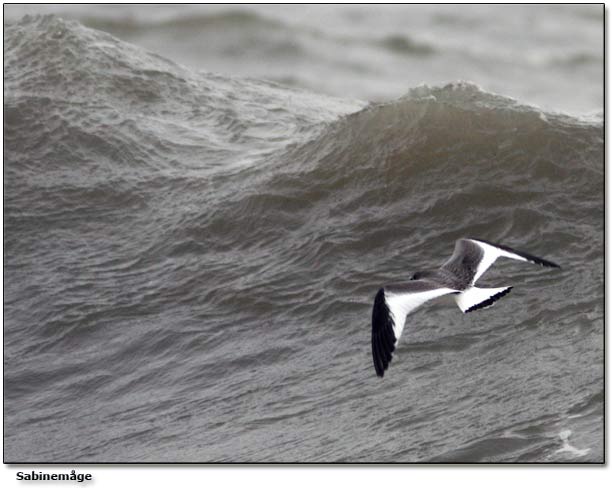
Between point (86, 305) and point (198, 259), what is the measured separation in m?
0.94

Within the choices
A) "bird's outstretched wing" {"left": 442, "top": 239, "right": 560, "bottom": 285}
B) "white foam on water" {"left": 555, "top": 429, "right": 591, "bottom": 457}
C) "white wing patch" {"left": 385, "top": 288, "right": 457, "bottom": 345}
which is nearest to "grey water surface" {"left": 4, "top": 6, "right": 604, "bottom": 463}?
"white foam on water" {"left": 555, "top": 429, "right": 591, "bottom": 457}

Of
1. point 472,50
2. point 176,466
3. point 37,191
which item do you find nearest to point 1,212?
point 37,191

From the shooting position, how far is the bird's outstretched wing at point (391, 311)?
6.38 metres

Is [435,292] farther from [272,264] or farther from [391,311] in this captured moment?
[272,264]

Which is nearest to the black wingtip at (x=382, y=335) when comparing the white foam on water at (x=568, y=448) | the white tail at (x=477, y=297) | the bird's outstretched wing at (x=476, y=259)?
the white tail at (x=477, y=297)

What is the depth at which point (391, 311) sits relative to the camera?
21.6ft

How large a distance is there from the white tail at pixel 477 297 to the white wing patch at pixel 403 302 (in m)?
0.11

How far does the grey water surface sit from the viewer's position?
705 cm

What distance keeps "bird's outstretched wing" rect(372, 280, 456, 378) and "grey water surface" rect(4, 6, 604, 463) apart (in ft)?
1.88

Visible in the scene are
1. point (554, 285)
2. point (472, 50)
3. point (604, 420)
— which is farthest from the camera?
point (472, 50)

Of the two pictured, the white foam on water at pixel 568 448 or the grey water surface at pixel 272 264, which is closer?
the white foam on water at pixel 568 448

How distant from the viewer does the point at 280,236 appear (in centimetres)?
936

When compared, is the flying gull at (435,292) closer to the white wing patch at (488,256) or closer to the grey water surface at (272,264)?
the white wing patch at (488,256)

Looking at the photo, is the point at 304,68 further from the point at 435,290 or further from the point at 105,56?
the point at 435,290
